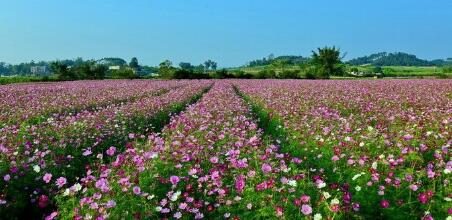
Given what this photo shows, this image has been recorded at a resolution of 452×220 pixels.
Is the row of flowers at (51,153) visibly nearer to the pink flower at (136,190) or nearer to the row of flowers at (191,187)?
the row of flowers at (191,187)

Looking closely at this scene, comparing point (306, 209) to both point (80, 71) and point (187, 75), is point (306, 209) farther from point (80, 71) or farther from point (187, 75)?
point (80, 71)

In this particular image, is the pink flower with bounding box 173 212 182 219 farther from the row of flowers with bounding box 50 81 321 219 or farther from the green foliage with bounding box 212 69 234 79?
the green foliage with bounding box 212 69 234 79

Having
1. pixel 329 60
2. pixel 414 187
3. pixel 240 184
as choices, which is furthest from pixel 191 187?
pixel 329 60

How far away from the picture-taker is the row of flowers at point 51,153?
20.2ft

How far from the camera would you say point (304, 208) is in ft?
13.7

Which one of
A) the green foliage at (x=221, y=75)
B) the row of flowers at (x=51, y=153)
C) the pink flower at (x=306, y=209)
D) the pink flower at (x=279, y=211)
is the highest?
the pink flower at (x=306, y=209)

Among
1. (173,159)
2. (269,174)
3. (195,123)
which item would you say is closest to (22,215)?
(173,159)

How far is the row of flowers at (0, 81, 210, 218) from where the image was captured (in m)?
6.15

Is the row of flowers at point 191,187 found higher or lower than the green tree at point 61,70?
A: higher

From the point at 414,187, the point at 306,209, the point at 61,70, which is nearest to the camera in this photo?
the point at 306,209

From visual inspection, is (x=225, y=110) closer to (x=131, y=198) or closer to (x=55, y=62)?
(x=131, y=198)

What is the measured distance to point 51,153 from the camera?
25.0 feet

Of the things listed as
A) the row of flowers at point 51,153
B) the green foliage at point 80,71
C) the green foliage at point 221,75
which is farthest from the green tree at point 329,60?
the row of flowers at point 51,153

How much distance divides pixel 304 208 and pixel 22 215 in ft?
12.6
